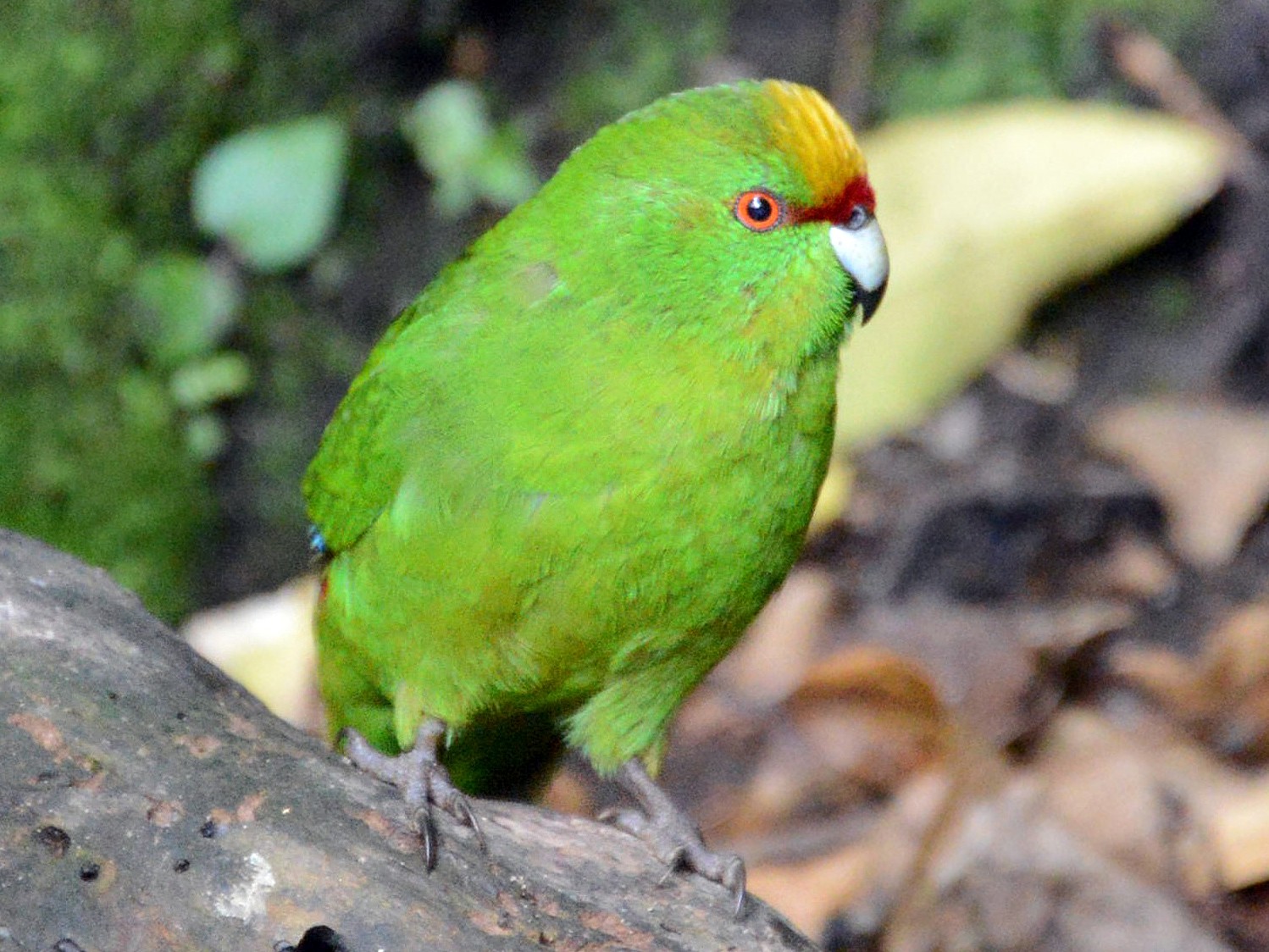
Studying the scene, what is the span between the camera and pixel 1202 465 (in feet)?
15.2

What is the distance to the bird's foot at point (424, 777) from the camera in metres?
2.34

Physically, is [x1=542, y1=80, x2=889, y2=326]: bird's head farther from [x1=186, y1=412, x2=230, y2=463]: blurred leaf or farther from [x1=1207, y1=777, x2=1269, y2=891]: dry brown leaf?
[x1=186, y1=412, x2=230, y2=463]: blurred leaf

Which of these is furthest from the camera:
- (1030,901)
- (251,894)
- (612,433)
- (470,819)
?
(1030,901)

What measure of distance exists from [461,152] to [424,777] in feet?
9.39

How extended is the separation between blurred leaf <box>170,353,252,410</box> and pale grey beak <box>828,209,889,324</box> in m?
2.64

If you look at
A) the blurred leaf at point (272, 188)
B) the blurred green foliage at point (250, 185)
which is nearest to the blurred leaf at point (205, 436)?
the blurred green foliage at point (250, 185)

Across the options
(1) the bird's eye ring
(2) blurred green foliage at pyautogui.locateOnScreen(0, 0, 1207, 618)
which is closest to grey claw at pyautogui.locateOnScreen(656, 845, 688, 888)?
(1) the bird's eye ring

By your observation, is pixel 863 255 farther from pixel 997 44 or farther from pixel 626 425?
pixel 997 44

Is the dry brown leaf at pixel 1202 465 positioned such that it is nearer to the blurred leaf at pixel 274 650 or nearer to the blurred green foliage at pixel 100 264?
the blurred leaf at pixel 274 650

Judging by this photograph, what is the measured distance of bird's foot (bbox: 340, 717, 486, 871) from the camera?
7.69 feet

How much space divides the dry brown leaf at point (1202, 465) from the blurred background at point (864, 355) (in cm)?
1

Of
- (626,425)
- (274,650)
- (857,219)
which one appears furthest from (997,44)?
(626,425)

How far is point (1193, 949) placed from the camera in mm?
3438

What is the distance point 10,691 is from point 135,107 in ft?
9.08
